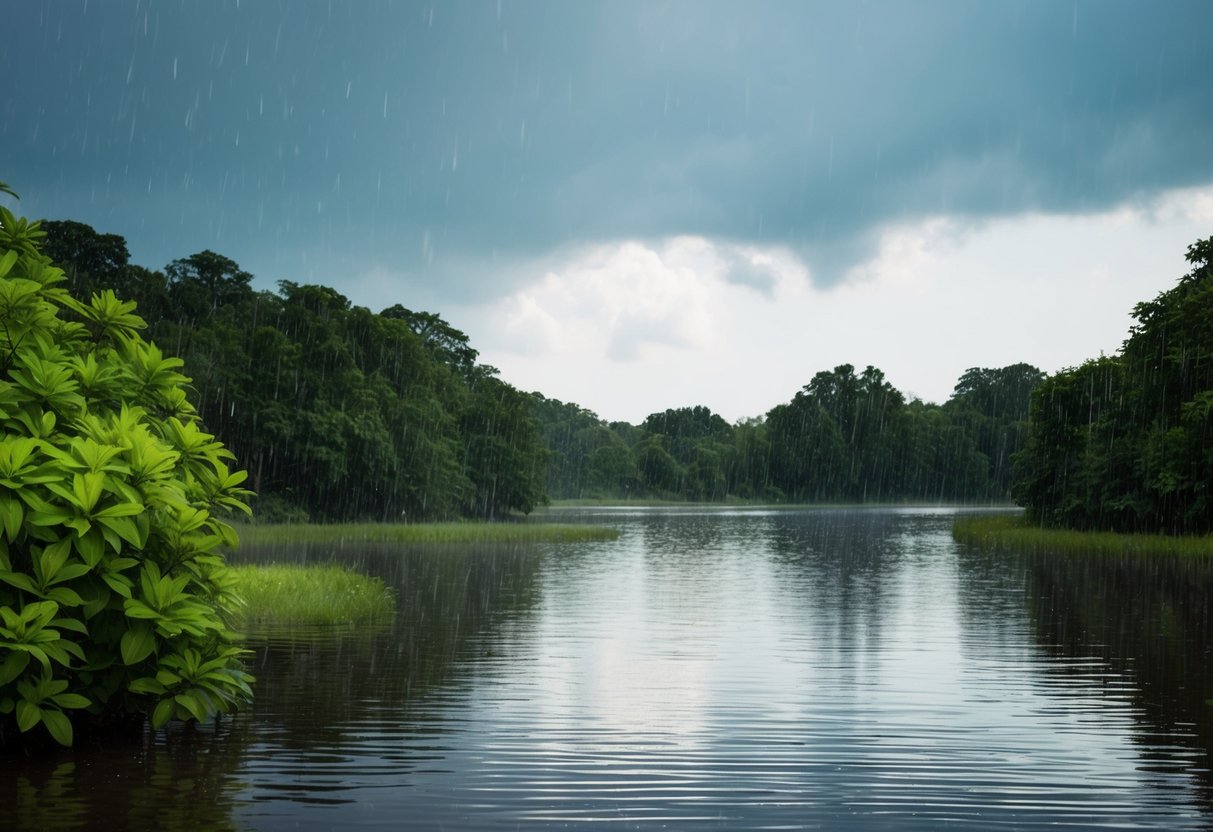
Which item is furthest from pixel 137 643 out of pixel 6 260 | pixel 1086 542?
pixel 1086 542

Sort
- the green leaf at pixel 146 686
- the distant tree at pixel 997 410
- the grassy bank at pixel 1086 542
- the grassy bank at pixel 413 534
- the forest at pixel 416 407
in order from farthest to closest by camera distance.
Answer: the distant tree at pixel 997 410, the grassy bank at pixel 413 534, the forest at pixel 416 407, the grassy bank at pixel 1086 542, the green leaf at pixel 146 686

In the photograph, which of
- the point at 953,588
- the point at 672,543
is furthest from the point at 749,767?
the point at 672,543

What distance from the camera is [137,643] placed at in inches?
340

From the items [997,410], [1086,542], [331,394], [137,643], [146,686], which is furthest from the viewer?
[997,410]

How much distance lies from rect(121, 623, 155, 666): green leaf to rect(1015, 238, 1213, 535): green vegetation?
39630 mm

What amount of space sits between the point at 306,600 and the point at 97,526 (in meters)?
13.5

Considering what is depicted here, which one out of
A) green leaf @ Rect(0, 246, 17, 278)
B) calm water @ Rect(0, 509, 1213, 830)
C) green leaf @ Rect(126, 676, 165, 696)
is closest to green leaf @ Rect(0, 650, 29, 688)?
calm water @ Rect(0, 509, 1213, 830)

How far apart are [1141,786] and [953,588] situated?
2188cm

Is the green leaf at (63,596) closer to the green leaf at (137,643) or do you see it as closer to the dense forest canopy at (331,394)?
the green leaf at (137,643)

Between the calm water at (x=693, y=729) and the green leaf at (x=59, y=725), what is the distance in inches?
14.1

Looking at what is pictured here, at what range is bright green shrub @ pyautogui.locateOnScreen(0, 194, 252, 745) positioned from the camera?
8.17 meters

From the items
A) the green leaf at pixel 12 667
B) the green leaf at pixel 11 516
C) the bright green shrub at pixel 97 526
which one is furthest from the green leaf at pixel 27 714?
the green leaf at pixel 11 516

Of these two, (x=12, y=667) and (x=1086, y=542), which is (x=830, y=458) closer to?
(x=1086, y=542)

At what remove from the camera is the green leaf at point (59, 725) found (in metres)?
8.32
